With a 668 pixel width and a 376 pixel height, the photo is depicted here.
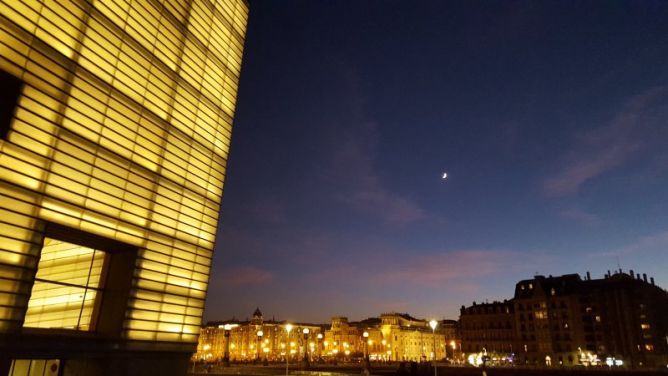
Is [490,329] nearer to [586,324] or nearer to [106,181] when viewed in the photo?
[586,324]

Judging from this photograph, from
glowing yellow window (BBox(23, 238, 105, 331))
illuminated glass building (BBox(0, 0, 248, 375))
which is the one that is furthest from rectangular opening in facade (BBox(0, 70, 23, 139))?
glowing yellow window (BBox(23, 238, 105, 331))

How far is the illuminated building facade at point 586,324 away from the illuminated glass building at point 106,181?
108m

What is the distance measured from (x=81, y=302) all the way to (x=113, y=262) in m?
3.10

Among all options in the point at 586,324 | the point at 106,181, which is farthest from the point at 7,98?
the point at 586,324

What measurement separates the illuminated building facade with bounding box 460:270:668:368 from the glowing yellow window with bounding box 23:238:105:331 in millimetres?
113246

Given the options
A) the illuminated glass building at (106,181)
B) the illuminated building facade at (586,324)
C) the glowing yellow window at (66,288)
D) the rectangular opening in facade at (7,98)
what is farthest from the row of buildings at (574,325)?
the rectangular opening in facade at (7,98)

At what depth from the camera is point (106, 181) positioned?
28.4 metres

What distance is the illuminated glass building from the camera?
2380 centimetres

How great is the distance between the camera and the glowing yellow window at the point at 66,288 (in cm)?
2848

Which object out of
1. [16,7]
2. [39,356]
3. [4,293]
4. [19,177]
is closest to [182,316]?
[39,356]

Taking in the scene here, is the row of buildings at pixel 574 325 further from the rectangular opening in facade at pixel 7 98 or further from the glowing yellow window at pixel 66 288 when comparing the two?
the rectangular opening in facade at pixel 7 98

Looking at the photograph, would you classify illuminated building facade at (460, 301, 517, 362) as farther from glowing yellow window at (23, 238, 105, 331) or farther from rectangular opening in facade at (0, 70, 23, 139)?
rectangular opening in facade at (0, 70, 23, 139)

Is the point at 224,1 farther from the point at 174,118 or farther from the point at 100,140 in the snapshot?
the point at 100,140

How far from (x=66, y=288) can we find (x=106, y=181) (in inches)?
289
